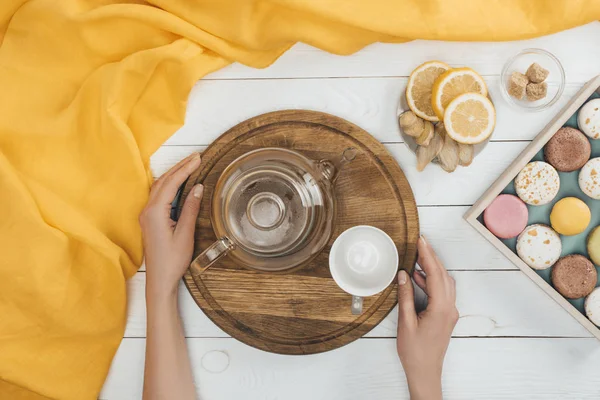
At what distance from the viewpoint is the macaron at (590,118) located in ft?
2.42

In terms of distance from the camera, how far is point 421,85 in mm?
763

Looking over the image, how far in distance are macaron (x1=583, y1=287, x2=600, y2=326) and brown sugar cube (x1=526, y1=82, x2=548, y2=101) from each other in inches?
11.5

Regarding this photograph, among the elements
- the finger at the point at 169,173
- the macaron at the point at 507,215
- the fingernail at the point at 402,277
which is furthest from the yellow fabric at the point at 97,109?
the fingernail at the point at 402,277

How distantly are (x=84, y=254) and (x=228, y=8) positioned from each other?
43 cm

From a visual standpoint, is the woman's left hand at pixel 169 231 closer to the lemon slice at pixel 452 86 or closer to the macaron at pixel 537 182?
the lemon slice at pixel 452 86

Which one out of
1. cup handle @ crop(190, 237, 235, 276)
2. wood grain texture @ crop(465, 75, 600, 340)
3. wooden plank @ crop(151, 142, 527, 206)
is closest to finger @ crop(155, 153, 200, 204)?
cup handle @ crop(190, 237, 235, 276)

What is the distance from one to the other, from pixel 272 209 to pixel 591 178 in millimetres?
458

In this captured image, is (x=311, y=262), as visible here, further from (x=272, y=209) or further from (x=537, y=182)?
(x=537, y=182)

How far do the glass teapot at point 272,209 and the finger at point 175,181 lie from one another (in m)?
0.08

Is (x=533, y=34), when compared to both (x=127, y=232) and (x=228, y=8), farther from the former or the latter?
(x=127, y=232)

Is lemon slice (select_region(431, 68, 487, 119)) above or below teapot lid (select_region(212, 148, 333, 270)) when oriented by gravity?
above

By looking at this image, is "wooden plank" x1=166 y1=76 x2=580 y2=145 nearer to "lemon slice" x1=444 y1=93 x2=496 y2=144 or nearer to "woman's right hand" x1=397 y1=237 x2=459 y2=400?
"lemon slice" x1=444 y1=93 x2=496 y2=144

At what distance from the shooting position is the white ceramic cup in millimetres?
725

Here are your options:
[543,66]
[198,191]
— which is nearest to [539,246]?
[543,66]
